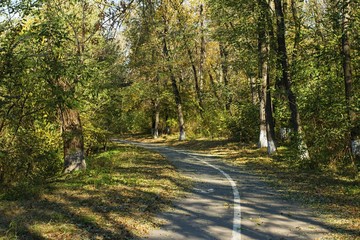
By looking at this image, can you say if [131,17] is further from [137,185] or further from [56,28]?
[137,185]

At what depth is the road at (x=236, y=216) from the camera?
325 inches

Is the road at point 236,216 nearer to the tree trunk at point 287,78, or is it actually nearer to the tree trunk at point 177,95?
the tree trunk at point 287,78

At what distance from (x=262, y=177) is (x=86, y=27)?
969 centimetres

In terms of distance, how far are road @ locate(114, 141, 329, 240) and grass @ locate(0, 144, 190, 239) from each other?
61cm

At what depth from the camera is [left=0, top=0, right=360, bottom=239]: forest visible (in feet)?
30.1

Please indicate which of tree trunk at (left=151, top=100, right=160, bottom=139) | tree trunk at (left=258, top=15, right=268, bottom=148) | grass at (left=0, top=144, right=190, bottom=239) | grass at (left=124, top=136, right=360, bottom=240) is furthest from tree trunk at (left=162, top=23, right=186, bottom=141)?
grass at (left=0, top=144, right=190, bottom=239)

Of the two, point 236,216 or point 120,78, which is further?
point 120,78

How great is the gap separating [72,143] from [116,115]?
7.51m

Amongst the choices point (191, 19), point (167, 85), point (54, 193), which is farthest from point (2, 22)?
point (167, 85)

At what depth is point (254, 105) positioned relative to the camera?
3178cm

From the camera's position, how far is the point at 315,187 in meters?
14.1

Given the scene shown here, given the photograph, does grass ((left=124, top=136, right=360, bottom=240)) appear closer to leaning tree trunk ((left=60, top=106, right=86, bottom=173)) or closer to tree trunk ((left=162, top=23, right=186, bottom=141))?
leaning tree trunk ((left=60, top=106, right=86, bottom=173))

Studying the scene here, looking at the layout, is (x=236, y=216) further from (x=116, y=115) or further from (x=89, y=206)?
(x=116, y=115)

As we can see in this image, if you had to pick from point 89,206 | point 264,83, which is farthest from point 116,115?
point 89,206
